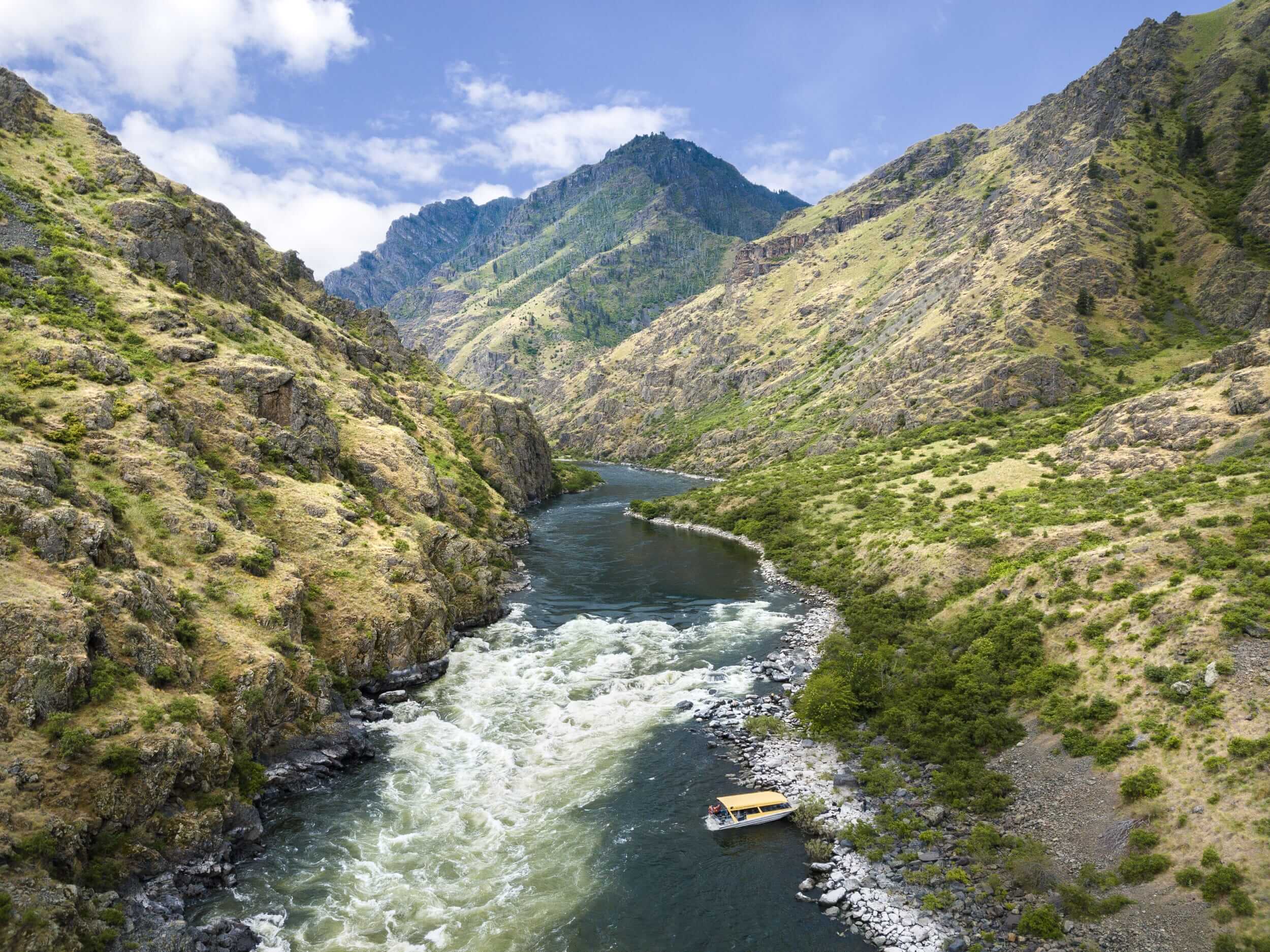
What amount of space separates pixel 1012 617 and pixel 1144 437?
36971 mm

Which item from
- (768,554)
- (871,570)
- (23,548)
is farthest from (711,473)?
(23,548)

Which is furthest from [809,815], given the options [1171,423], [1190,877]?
[1171,423]

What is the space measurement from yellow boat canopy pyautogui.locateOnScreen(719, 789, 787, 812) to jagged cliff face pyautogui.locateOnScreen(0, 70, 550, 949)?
75.2 ft

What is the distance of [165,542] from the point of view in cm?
3788

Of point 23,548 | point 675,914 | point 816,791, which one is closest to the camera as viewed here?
point 675,914

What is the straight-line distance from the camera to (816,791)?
112 ft

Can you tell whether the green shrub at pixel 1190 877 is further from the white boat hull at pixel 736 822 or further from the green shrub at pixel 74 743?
the green shrub at pixel 74 743

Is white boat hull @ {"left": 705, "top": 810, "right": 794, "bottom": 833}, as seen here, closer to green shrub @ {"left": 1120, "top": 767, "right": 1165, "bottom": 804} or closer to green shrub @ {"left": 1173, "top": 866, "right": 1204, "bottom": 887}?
green shrub @ {"left": 1120, "top": 767, "right": 1165, "bottom": 804}

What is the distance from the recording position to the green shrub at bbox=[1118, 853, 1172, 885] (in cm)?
2425

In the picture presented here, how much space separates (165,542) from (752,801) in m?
37.6

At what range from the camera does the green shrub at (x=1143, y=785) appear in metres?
27.4

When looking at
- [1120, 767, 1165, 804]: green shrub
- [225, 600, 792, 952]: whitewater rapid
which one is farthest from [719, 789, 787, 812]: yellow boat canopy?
[1120, 767, 1165, 804]: green shrub

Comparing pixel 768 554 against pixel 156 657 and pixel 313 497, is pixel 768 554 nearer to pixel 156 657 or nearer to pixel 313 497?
pixel 313 497

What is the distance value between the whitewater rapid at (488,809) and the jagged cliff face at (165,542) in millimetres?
3593
